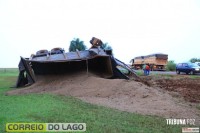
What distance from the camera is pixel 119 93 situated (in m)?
10.4

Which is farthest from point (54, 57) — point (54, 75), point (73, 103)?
point (73, 103)

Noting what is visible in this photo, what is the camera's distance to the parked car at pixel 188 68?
2783 centimetres

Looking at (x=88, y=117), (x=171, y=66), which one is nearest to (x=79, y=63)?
(x=88, y=117)

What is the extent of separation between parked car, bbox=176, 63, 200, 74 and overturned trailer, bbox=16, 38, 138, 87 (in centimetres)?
1533

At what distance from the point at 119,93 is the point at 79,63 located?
4337 mm

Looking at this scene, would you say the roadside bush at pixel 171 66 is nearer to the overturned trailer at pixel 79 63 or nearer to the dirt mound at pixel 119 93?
the overturned trailer at pixel 79 63

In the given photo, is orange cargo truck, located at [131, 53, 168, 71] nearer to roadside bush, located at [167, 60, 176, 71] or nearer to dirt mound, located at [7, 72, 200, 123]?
roadside bush, located at [167, 60, 176, 71]

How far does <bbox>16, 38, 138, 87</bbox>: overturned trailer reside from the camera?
1397 centimetres

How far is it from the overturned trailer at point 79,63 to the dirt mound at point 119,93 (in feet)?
1.47

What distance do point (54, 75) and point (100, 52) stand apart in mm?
2725

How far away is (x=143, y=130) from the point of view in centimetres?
590

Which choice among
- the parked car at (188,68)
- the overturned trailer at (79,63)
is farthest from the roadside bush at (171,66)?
the overturned trailer at (79,63)

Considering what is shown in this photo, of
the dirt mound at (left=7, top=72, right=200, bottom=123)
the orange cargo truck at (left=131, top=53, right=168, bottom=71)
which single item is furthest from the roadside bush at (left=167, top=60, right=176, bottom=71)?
the dirt mound at (left=7, top=72, right=200, bottom=123)

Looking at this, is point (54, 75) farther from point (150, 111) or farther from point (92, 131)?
point (92, 131)
